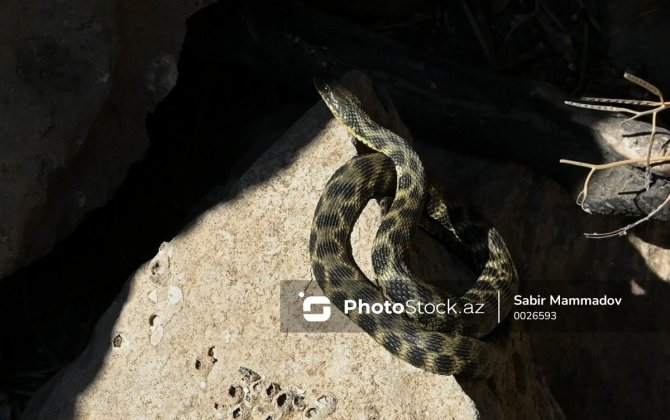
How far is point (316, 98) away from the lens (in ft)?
17.1

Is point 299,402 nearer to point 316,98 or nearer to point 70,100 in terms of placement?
point 70,100

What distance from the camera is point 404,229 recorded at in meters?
3.98

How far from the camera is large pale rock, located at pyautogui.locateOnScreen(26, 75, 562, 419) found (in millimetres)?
3635

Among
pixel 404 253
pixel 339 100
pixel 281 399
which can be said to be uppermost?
pixel 339 100

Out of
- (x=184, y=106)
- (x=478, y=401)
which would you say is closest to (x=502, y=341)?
(x=478, y=401)

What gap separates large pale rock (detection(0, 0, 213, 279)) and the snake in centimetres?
94

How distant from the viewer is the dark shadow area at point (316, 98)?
15.6ft

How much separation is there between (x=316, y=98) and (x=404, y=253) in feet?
5.35

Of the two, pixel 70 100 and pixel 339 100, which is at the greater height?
pixel 70 100

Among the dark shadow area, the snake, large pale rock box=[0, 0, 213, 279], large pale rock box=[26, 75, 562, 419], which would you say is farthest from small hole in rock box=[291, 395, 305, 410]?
large pale rock box=[0, 0, 213, 279]

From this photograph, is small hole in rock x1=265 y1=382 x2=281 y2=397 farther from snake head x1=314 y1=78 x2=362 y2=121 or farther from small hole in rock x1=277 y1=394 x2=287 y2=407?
→ snake head x1=314 y1=78 x2=362 y2=121

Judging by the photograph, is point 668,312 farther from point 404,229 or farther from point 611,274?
point 404,229

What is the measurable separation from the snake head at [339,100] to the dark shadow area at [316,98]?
434mm

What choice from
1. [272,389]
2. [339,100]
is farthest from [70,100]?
[272,389]
